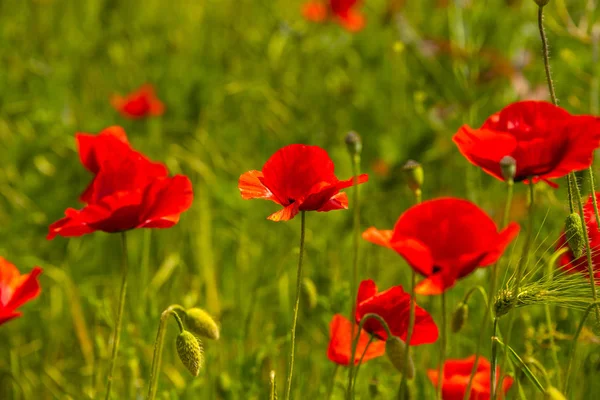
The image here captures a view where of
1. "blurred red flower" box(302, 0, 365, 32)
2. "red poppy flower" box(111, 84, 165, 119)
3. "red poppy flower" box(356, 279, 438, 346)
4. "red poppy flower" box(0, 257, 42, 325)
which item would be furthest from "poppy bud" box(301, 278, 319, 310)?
"blurred red flower" box(302, 0, 365, 32)

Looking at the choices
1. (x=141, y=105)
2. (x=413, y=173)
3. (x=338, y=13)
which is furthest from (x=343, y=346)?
(x=338, y=13)

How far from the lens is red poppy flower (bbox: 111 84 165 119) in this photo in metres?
2.41

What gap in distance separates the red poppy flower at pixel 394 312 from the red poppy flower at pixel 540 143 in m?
0.18

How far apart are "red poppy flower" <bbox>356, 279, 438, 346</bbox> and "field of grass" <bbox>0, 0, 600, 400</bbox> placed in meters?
0.18

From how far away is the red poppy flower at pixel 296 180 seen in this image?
3.10 feet

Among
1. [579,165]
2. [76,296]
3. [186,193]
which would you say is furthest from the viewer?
[76,296]

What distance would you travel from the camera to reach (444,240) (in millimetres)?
805

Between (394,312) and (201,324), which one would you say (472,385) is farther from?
(201,324)

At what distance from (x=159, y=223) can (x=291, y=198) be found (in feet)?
0.55

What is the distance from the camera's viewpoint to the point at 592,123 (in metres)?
0.87

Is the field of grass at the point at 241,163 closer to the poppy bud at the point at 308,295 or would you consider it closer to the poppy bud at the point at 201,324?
the poppy bud at the point at 308,295

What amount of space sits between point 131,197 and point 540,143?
1.53ft

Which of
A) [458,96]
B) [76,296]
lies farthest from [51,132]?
[458,96]

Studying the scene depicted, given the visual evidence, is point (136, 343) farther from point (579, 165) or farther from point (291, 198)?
point (579, 165)
